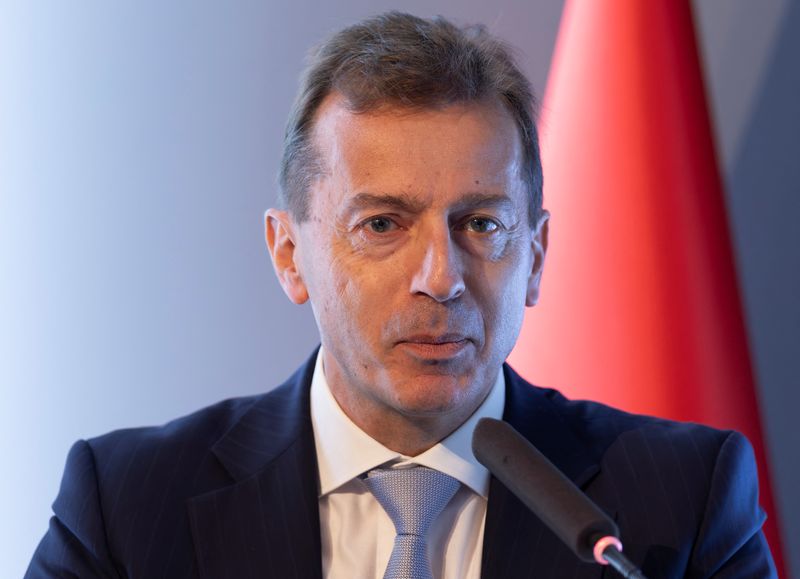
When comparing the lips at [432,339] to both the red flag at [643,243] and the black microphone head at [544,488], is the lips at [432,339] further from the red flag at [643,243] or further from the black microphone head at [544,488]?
the red flag at [643,243]

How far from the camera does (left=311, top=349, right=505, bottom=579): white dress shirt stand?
1.64m

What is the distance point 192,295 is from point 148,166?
0.95 feet

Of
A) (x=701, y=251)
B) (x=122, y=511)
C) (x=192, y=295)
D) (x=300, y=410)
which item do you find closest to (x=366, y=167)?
(x=300, y=410)

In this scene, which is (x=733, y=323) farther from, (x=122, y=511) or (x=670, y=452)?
(x=122, y=511)

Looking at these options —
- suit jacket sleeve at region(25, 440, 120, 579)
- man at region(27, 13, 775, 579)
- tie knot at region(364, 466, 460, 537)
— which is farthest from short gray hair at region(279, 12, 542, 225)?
suit jacket sleeve at region(25, 440, 120, 579)

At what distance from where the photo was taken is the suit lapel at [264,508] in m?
1.61

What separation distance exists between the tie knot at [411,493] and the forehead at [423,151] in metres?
0.41

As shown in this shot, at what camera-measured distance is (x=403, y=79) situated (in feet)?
5.34

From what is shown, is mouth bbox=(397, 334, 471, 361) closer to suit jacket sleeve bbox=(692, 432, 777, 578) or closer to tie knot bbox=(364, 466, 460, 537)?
tie knot bbox=(364, 466, 460, 537)

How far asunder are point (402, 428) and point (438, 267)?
308 mm

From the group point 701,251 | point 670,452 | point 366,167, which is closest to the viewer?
point 366,167

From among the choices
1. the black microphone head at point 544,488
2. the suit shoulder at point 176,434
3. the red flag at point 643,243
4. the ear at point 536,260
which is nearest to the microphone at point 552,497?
the black microphone head at point 544,488

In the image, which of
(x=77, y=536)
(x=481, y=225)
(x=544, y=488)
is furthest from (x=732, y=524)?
(x=77, y=536)

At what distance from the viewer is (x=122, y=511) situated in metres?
1.67
